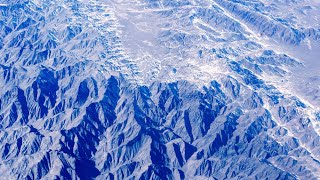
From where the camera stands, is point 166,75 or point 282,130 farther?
point 166,75

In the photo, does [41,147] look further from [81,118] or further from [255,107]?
[255,107]

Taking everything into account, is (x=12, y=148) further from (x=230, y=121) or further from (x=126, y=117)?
(x=230, y=121)

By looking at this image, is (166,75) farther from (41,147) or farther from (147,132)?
(41,147)

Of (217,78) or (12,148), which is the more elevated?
(217,78)

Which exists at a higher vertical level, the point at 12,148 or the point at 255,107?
the point at 255,107

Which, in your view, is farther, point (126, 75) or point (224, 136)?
point (126, 75)

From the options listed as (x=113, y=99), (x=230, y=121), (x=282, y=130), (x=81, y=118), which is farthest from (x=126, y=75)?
(x=282, y=130)

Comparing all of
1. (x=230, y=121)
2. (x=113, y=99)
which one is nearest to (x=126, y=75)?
(x=113, y=99)
